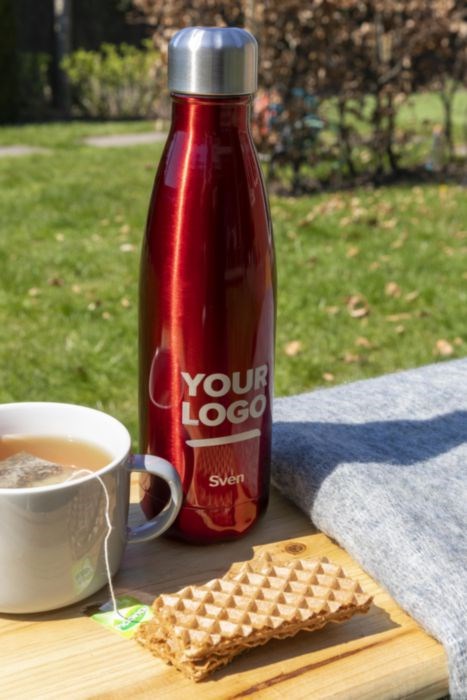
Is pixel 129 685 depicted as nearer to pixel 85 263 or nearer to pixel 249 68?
pixel 249 68

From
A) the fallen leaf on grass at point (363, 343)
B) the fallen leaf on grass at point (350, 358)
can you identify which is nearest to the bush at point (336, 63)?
the fallen leaf on grass at point (363, 343)

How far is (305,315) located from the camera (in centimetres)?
414

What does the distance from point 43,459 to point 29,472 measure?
0.06 metres

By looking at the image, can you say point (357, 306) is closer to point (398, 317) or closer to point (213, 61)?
point (398, 317)

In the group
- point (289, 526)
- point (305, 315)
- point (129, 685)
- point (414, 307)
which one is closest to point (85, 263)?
point (305, 315)

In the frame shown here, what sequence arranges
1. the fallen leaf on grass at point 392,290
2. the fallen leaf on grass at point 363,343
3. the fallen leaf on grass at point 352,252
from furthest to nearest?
1. the fallen leaf on grass at point 352,252
2. the fallen leaf on grass at point 392,290
3. the fallen leaf on grass at point 363,343

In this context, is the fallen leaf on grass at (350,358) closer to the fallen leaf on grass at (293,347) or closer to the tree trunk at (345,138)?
the fallen leaf on grass at (293,347)

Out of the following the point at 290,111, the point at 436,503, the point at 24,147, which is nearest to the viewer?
the point at 436,503

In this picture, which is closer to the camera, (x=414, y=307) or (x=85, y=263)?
(x=414, y=307)

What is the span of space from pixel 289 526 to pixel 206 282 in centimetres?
39

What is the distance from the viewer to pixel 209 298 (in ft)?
3.76

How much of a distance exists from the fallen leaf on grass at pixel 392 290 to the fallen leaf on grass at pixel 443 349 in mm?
606

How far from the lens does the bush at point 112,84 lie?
38.3 ft

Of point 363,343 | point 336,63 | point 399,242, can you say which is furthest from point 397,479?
point 336,63
